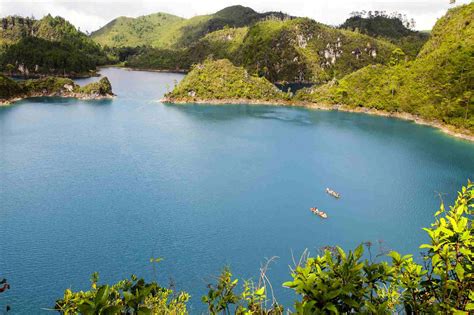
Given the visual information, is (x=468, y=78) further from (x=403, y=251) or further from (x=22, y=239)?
(x=22, y=239)

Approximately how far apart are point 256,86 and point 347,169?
7927 cm

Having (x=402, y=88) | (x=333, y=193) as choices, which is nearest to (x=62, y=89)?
(x=333, y=193)

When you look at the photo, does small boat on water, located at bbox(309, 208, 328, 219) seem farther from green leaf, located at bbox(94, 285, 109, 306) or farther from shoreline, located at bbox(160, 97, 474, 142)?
shoreline, located at bbox(160, 97, 474, 142)

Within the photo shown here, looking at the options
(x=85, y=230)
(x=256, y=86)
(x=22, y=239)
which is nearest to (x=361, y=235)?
(x=85, y=230)

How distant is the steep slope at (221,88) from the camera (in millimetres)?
133000

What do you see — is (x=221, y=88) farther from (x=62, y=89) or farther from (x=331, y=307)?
(x=331, y=307)

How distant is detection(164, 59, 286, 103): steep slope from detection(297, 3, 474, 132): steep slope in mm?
15283

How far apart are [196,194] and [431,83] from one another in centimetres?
8419

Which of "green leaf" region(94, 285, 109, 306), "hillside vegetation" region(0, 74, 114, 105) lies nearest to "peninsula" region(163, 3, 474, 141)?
"hillside vegetation" region(0, 74, 114, 105)

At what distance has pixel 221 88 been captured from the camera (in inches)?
5325

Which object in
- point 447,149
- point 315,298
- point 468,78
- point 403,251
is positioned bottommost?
point 403,251

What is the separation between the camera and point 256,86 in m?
138

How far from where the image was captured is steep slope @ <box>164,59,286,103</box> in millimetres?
133000

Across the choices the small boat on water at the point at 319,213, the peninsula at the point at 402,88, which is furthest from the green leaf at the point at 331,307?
the peninsula at the point at 402,88
